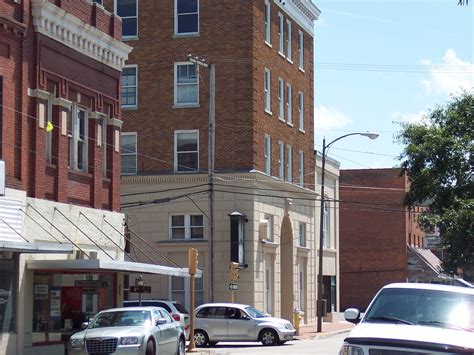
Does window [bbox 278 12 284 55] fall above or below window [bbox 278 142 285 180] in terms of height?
above

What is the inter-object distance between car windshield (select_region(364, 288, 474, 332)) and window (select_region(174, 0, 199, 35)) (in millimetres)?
33634

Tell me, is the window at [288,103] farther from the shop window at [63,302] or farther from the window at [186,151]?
the shop window at [63,302]

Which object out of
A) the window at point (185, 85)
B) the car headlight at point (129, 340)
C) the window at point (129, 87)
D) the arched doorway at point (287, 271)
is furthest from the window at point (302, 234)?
the car headlight at point (129, 340)

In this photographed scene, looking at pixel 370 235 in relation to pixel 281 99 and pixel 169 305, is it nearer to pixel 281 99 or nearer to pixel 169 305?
pixel 281 99

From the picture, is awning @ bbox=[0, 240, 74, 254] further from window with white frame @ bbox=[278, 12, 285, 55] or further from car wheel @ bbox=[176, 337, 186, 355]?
window with white frame @ bbox=[278, 12, 285, 55]

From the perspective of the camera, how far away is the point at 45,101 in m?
27.3

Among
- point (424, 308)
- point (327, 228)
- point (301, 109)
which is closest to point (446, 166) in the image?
point (301, 109)

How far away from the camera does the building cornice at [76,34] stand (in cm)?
2678

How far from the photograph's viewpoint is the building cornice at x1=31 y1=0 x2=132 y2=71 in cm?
2678

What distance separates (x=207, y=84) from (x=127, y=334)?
2420 cm

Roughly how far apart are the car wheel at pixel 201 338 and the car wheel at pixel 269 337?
2.10 meters

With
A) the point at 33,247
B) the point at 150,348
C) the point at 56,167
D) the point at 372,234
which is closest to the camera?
the point at 33,247

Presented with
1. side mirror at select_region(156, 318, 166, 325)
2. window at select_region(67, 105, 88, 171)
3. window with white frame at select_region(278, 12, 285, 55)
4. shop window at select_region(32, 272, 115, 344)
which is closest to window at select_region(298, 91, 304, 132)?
window with white frame at select_region(278, 12, 285, 55)

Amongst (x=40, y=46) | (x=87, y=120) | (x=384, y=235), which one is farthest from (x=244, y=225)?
(x=384, y=235)
